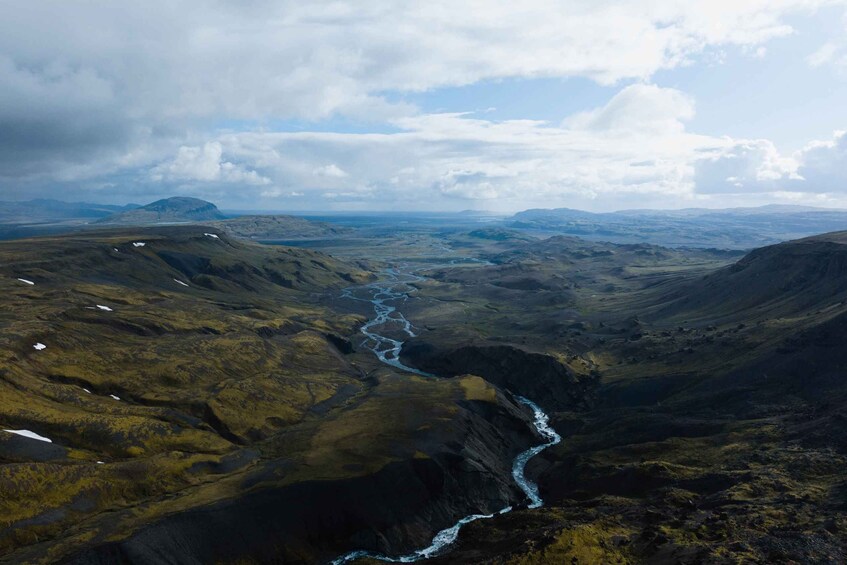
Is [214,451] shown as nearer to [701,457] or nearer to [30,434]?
[30,434]

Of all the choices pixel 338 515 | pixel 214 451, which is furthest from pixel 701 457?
pixel 214 451

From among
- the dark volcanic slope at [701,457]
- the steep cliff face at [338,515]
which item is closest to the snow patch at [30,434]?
the steep cliff face at [338,515]

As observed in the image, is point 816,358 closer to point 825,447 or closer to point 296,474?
point 825,447

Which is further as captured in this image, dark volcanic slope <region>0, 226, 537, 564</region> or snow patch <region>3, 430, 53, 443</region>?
snow patch <region>3, 430, 53, 443</region>

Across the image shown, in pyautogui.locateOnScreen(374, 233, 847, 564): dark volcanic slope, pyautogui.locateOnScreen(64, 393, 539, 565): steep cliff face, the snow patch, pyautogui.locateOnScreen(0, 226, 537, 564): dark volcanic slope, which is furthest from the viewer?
the snow patch

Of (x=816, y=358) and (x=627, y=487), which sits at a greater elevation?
(x=816, y=358)

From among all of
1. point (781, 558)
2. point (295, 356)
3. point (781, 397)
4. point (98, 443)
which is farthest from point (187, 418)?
point (781, 397)

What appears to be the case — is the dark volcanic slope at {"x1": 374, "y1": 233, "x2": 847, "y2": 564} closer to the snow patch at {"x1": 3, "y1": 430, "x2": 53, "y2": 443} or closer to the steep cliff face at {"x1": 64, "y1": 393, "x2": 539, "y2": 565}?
the steep cliff face at {"x1": 64, "y1": 393, "x2": 539, "y2": 565}

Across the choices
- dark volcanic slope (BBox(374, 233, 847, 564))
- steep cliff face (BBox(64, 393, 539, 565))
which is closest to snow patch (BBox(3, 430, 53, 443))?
steep cliff face (BBox(64, 393, 539, 565))

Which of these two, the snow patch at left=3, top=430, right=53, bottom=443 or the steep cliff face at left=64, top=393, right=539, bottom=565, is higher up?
the snow patch at left=3, top=430, right=53, bottom=443
